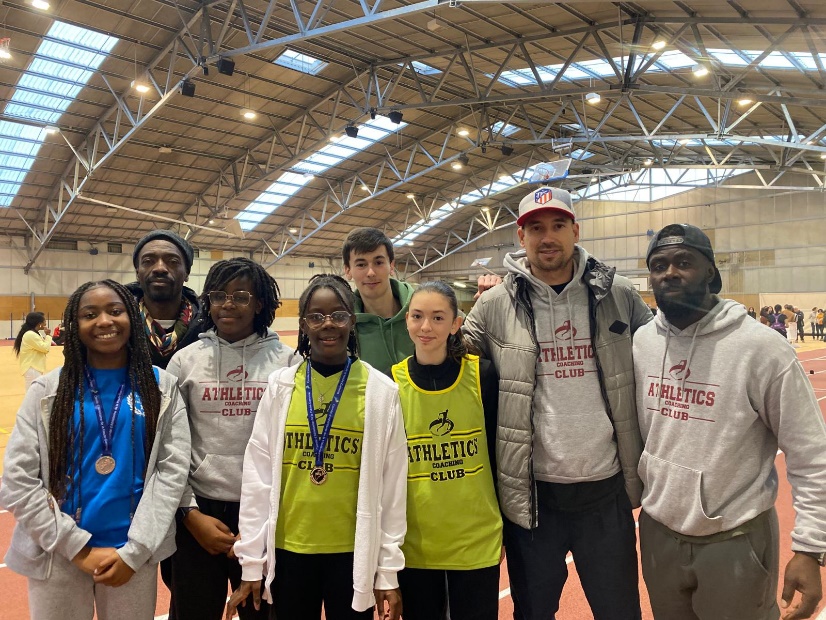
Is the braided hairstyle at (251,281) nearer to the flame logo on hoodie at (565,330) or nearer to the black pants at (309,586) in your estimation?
the black pants at (309,586)

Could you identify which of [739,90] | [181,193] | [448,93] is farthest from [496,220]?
[739,90]

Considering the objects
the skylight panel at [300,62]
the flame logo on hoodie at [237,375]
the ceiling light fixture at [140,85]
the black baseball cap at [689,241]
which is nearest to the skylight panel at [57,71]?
the ceiling light fixture at [140,85]

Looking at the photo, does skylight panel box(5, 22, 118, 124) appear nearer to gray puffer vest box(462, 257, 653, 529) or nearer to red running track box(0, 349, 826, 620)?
red running track box(0, 349, 826, 620)

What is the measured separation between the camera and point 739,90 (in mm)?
12891

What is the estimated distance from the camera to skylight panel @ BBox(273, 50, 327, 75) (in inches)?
589

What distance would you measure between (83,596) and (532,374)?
74.2 inches

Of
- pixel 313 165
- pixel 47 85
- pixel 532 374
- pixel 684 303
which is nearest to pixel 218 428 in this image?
pixel 532 374

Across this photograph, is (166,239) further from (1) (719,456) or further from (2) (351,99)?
(2) (351,99)

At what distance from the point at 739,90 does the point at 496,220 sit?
63.4ft

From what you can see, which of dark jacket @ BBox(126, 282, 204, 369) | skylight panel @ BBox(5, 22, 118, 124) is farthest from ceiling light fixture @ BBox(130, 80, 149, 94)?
dark jacket @ BBox(126, 282, 204, 369)

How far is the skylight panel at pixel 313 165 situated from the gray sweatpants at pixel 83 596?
18.0m

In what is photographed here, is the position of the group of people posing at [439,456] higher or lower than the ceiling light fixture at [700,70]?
lower

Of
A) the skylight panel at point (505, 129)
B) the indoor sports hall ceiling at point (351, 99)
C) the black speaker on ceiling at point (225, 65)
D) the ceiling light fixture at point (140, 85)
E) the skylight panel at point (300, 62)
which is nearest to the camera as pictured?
the indoor sports hall ceiling at point (351, 99)

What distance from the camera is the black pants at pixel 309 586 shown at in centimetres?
206
